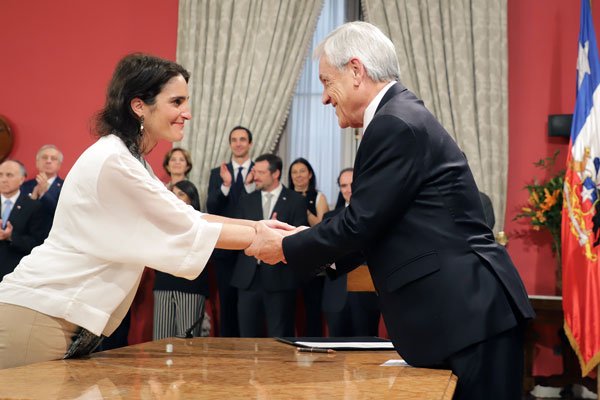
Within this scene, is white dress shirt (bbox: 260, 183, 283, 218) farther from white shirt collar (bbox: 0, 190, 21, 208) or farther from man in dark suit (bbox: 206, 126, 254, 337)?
white shirt collar (bbox: 0, 190, 21, 208)

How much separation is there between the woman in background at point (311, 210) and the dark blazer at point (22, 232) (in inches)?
78.9

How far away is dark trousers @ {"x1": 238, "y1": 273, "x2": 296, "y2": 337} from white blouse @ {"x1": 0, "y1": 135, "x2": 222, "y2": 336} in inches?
150

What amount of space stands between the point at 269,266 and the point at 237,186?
861 millimetres

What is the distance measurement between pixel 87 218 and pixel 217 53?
5.31 m

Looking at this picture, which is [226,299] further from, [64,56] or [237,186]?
[64,56]

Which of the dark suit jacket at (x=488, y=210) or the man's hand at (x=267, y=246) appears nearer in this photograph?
the man's hand at (x=267, y=246)

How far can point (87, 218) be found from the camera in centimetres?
208

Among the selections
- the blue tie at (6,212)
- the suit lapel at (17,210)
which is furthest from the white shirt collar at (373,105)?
the blue tie at (6,212)

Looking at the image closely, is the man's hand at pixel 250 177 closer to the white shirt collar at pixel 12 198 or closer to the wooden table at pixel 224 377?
the white shirt collar at pixel 12 198

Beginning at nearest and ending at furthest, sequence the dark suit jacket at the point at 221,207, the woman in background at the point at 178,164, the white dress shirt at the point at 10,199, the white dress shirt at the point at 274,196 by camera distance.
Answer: the white dress shirt at the point at 274,196 < the dark suit jacket at the point at 221,207 < the white dress shirt at the point at 10,199 < the woman in background at the point at 178,164

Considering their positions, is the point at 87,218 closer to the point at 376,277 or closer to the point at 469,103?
the point at 376,277

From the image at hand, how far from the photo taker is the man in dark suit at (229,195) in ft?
20.9

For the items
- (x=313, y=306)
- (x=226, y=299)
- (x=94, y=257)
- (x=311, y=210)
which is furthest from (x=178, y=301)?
(x=94, y=257)

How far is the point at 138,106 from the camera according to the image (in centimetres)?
238
